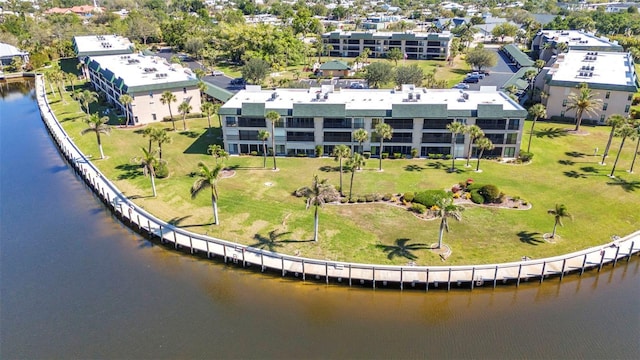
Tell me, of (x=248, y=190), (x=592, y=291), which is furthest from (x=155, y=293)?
(x=592, y=291)

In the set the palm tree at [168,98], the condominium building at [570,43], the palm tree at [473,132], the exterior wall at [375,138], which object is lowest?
the exterior wall at [375,138]

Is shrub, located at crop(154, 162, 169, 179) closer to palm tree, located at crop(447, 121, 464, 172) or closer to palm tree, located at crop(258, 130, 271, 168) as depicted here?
palm tree, located at crop(258, 130, 271, 168)

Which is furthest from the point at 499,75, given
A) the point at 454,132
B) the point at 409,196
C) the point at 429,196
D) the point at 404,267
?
the point at 404,267

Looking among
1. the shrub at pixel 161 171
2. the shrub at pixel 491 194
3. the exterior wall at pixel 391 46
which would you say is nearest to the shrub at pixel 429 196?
the shrub at pixel 491 194

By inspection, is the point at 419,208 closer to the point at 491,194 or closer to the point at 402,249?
the point at 402,249

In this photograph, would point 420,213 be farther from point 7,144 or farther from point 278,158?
point 7,144

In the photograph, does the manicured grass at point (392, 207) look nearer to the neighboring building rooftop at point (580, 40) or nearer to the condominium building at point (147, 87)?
the condominium building at point (147, 87)
